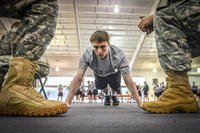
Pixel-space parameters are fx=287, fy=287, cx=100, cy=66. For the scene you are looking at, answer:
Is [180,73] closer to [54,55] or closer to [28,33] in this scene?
[28,33]

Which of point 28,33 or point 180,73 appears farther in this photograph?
point 180,73

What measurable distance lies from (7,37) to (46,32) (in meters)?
0.68

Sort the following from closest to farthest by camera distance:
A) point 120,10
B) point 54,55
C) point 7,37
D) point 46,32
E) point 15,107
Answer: point 15,107
point 46,32
point 7,37
point 120,10
point 54,55

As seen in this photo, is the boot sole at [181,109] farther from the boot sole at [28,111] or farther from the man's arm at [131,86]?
the man's arm at [131,86]

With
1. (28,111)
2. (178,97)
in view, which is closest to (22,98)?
(28,111)

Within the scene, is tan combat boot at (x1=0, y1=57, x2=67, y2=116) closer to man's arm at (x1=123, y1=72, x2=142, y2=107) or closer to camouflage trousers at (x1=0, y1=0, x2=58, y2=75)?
camouflage trousers at (x1=0, y1=0, x2=58, y2=75)

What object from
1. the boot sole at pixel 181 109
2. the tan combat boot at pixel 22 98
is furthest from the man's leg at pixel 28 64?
the boot sole at pixel 181 109

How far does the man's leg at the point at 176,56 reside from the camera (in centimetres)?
149

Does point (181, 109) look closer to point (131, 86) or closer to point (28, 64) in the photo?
point (28, 64)

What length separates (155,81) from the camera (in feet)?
76.1

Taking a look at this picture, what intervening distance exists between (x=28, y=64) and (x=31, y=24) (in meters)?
0.19

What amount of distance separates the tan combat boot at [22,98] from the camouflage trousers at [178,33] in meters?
0.62

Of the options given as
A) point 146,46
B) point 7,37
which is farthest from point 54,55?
point 7,37

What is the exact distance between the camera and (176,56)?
1489 millimetres
